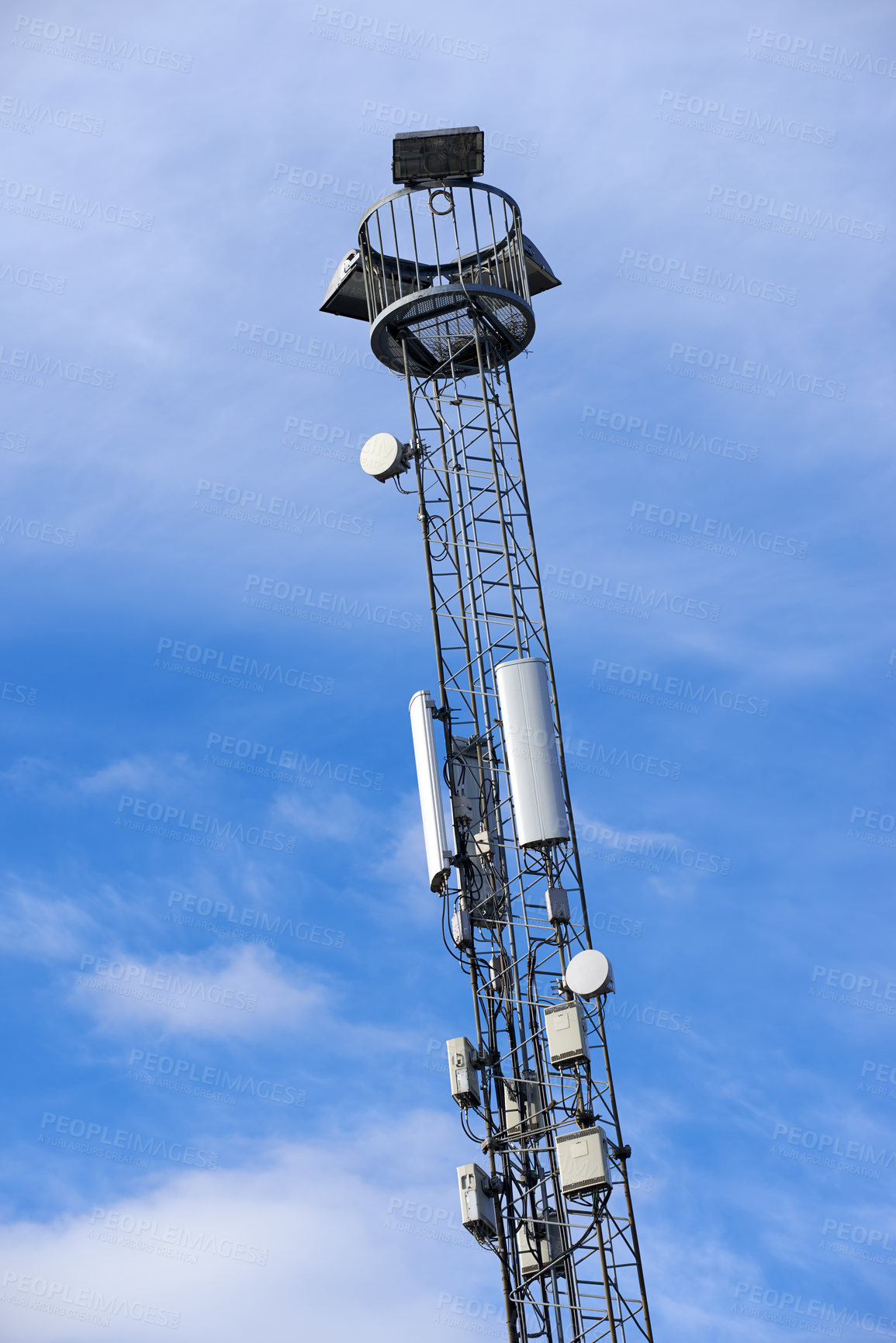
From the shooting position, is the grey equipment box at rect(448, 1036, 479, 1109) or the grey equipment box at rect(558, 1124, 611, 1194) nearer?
the grey equipment box at rect(558, 1124, 611, 1194)

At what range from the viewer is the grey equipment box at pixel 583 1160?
70.8 ft

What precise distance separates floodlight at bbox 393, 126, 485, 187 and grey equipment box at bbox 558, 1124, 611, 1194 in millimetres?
14805

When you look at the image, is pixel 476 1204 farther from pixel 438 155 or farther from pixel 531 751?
pixel 438 155

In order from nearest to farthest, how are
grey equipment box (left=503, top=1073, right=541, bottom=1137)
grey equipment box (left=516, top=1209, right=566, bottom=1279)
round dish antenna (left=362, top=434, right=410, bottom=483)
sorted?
grey equipment box (left=516, top=1209, right=566, bottom=1279)
grey equipment box (left=503, top=1073, right=541, bottom=1137)
round dish antenna (left=362, top=434, right=410, bottom=483)

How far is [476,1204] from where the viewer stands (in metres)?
22.3

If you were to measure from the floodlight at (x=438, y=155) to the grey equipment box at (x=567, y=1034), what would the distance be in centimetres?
1319

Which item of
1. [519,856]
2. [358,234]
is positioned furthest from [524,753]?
[358,234]

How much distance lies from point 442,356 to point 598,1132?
12646 millimetres

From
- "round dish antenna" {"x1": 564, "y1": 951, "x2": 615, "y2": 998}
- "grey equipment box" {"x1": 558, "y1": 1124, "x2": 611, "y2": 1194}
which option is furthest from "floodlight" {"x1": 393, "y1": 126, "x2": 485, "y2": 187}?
"grey equipment box" {"x1": 558, "y1": 1124, "x2": 611, "y2": 1194}

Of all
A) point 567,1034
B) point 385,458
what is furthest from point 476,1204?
point 385,458

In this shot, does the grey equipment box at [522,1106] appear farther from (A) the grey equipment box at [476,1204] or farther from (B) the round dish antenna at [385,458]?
(B) the round dish antenna at [385,458]

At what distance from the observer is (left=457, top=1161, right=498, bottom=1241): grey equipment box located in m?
22.3

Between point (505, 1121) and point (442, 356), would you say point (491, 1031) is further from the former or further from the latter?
point (442, 356)

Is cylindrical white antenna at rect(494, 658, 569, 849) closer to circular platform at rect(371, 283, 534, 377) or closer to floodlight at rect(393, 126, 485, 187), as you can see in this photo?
circular platform at rect(371, 283, 534, 377)
